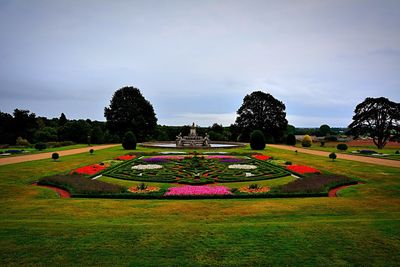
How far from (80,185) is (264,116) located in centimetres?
4416

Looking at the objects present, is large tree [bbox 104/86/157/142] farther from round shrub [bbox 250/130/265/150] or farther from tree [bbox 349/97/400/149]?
tree [bbox 349/97/400/149]

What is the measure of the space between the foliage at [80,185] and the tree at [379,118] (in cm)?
4084

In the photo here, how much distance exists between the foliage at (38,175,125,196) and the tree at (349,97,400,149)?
4084 centimetres

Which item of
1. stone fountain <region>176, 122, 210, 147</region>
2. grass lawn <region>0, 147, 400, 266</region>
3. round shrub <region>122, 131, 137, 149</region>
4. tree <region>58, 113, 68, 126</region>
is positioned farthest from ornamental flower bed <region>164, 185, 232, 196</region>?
tree <region>58, 113, 68, 126</region>

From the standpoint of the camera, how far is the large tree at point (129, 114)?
5138cm

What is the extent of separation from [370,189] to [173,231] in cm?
1067

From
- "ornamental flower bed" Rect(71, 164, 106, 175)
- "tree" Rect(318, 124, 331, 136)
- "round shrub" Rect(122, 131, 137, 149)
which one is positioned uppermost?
"tree" Rect(318, 124, 331, 136)

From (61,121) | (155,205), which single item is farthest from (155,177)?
(61,121)

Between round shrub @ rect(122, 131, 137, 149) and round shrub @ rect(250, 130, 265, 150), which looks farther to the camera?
round shrub @ rect(250, 130, 265, 150)

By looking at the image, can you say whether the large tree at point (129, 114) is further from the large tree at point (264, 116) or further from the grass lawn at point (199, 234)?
the grass lawn at point (199, 234)

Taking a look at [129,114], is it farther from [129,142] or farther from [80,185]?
[80,185]

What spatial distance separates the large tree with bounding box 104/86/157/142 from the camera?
169 feet

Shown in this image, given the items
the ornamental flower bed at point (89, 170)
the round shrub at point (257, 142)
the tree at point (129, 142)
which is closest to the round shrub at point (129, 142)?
the tree at point (129, 142)

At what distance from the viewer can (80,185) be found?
13.5 m
